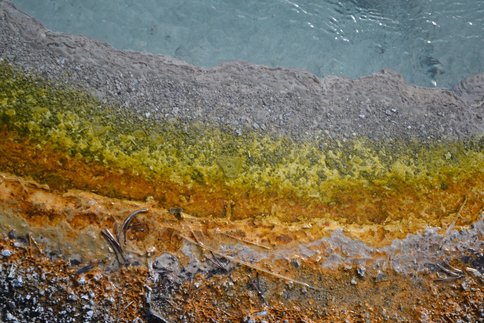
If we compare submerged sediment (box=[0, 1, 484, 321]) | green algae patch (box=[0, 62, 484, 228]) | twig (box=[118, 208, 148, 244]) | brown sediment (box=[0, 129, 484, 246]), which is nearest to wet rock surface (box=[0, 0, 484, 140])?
submerged sediment (box=[0, 1, 484, 321])

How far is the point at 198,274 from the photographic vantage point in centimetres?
358

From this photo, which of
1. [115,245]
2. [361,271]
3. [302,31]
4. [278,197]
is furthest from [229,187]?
[302,31]

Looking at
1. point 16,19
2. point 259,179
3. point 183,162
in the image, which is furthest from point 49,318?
point 16,19

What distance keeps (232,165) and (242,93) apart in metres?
0.73

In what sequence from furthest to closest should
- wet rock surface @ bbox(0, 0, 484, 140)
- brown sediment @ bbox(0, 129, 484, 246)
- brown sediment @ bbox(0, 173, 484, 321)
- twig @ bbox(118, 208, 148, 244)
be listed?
wet rock surface @ bbox(0, 0, 484, 140), brown sediment @ bbox(0, 129, 484, 246), twig @ bbox(118, 208, 148, 244), brown sediment @ bbox(0, 173, 484, 321)

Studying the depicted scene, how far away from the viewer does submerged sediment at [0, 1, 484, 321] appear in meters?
3.55

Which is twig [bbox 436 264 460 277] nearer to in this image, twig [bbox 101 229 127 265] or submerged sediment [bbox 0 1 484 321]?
submerged sediment [bbox 0 1 484 321]

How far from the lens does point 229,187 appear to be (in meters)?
3.88

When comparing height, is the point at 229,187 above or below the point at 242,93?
below

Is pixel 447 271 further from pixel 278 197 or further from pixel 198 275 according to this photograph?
pixel 198 275

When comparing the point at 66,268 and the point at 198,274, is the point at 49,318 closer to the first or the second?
the point at 66,268

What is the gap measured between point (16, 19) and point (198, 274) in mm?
2856

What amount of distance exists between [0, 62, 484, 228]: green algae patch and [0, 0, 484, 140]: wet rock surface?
5.1 inches

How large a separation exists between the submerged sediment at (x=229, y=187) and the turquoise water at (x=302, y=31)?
0.86ft
